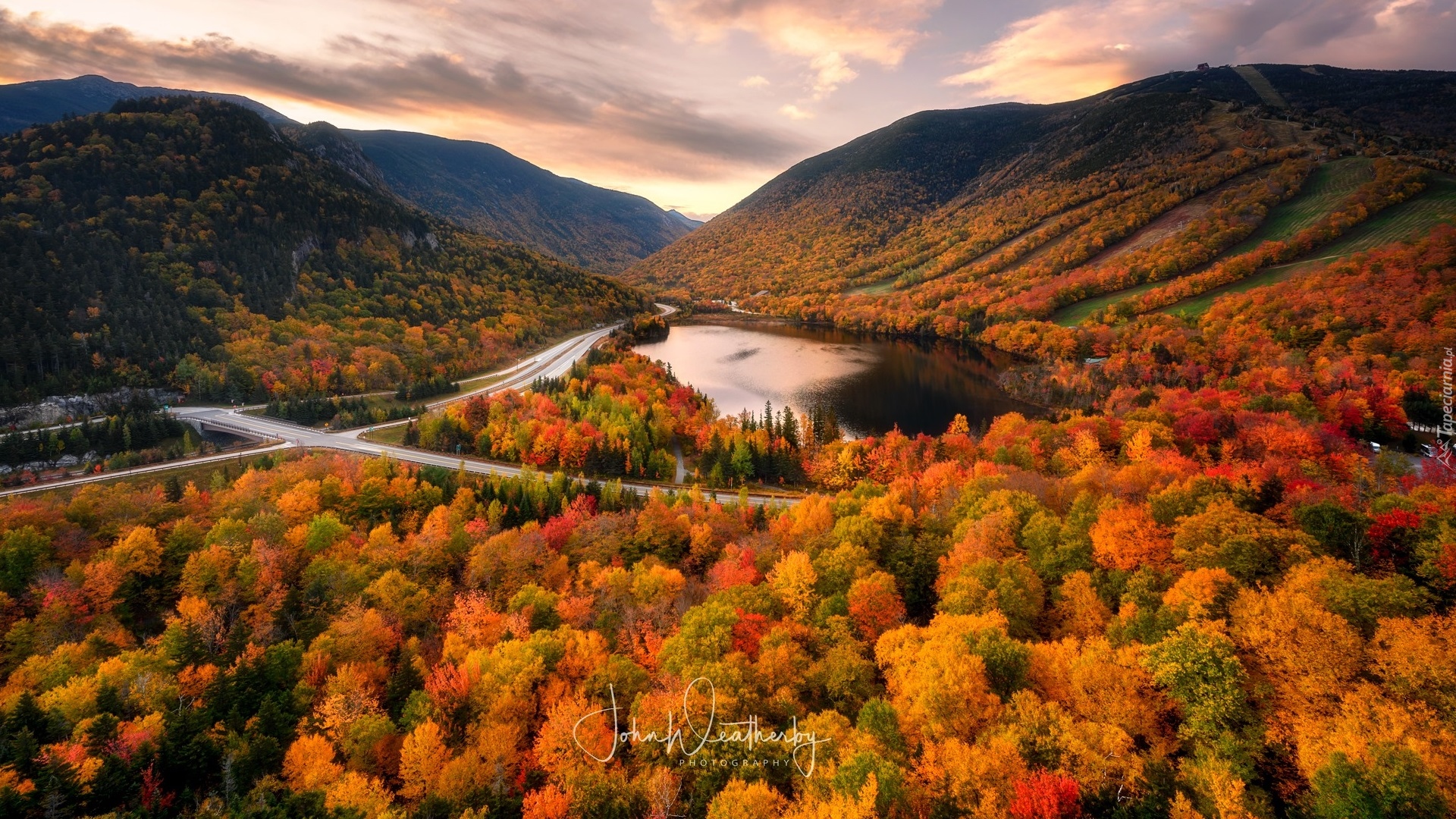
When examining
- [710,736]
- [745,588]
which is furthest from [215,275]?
[710,736]

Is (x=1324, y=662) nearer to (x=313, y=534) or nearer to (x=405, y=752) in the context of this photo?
(x=405, y=752)

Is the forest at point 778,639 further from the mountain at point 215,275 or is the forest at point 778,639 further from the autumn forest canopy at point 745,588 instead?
the mountain at point 215,275

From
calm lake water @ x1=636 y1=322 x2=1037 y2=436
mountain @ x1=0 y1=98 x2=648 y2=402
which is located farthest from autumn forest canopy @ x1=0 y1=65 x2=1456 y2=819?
calm lake water @ x1=636 y1=322 x2=1037 y2=436

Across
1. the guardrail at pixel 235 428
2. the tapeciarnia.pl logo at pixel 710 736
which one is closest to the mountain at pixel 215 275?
the guardrail at pixel 235 428

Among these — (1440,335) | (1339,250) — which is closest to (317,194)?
(1440,335)

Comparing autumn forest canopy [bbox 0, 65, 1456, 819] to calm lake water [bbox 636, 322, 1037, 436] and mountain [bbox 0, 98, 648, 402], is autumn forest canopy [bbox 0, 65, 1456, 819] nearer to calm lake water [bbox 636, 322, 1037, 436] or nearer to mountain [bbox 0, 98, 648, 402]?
mountain [bbox 0, 98, 648, 402]

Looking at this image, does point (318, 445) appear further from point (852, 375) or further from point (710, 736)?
point (852, 375)
